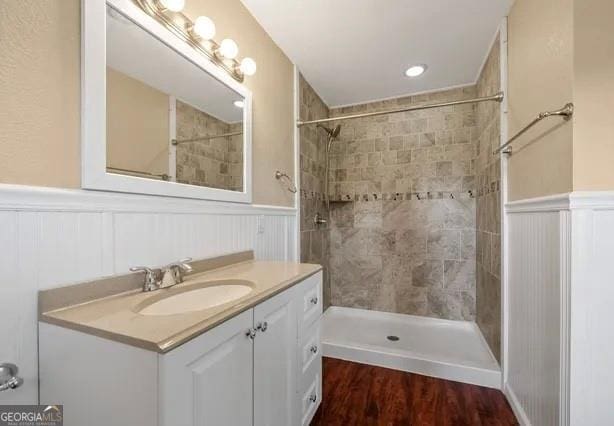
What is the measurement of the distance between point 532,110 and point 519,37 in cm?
49

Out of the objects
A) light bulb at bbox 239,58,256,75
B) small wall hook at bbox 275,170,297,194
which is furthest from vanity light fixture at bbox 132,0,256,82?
small wall hook at bbox 275,170,297,194

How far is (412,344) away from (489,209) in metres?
1.25

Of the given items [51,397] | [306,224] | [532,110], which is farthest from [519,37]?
[51,397]

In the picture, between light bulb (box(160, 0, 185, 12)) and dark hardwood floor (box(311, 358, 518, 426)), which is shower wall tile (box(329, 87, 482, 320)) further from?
light bulb (box(160, 0, 185, 12))

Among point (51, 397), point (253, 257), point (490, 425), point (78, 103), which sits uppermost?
point (78, 103)

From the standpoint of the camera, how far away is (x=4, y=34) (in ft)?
2.17

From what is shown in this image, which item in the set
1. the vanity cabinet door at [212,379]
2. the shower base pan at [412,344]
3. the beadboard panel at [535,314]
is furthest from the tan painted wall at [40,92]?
the shower base pan at [412,344]

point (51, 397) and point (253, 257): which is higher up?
point (253, 257)

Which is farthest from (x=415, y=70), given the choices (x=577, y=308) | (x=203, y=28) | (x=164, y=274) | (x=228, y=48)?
(x=164, y=274)

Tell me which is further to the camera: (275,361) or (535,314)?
(535,314)

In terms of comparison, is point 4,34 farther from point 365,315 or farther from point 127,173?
point 365,315

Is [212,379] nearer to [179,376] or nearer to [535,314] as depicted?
[179,376]

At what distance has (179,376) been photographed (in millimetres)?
577

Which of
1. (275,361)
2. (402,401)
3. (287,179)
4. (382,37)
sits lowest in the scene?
(402,401)
